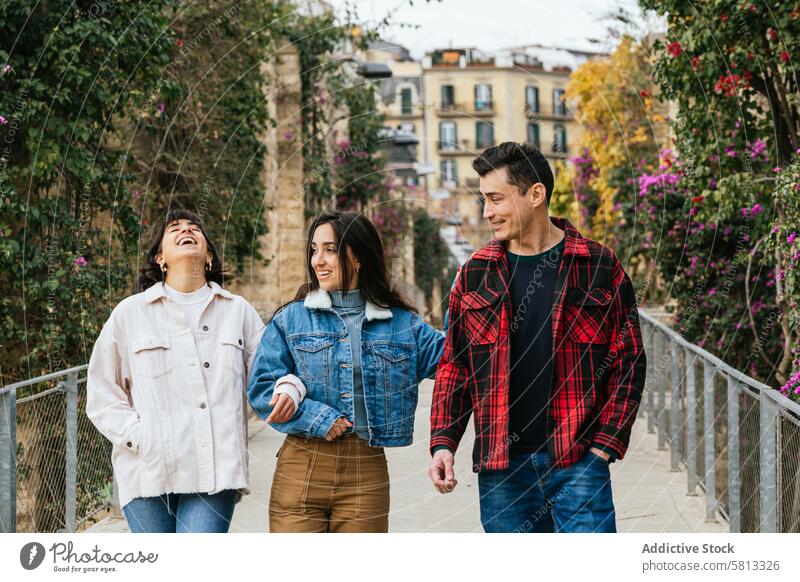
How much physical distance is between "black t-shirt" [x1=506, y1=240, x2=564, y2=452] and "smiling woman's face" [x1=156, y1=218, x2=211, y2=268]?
112 cm

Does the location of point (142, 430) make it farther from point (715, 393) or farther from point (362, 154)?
point (362, 154)

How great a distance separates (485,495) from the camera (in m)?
3.69

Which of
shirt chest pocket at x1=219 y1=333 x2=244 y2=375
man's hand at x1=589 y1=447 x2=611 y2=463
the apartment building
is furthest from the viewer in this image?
the apartment building

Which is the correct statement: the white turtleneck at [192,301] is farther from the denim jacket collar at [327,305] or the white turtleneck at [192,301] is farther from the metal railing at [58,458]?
the metal railing at [58,458]

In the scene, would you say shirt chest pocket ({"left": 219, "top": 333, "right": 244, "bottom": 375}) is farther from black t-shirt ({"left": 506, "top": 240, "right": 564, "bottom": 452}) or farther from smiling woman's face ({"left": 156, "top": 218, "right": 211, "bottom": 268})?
black t-shirt ({"left": 506, "top": 240, "right": 564, "bottom": 452})

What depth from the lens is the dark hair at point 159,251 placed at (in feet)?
13.6

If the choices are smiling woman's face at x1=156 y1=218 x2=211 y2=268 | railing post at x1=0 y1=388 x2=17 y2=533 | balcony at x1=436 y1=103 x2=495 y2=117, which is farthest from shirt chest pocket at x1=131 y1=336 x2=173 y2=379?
balcony at x1=436 y1=103 x2=495 y2=117

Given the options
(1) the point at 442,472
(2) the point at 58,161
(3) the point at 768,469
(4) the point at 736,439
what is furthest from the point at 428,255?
(1) the point at 442,472

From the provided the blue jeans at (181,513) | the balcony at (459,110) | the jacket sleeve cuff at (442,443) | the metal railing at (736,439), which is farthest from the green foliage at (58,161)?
the jacket sleeve cuff at (442,443)

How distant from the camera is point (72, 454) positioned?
658 centimetres

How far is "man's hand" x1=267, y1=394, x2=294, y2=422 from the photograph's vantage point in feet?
12.0

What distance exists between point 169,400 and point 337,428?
2.01 feet
